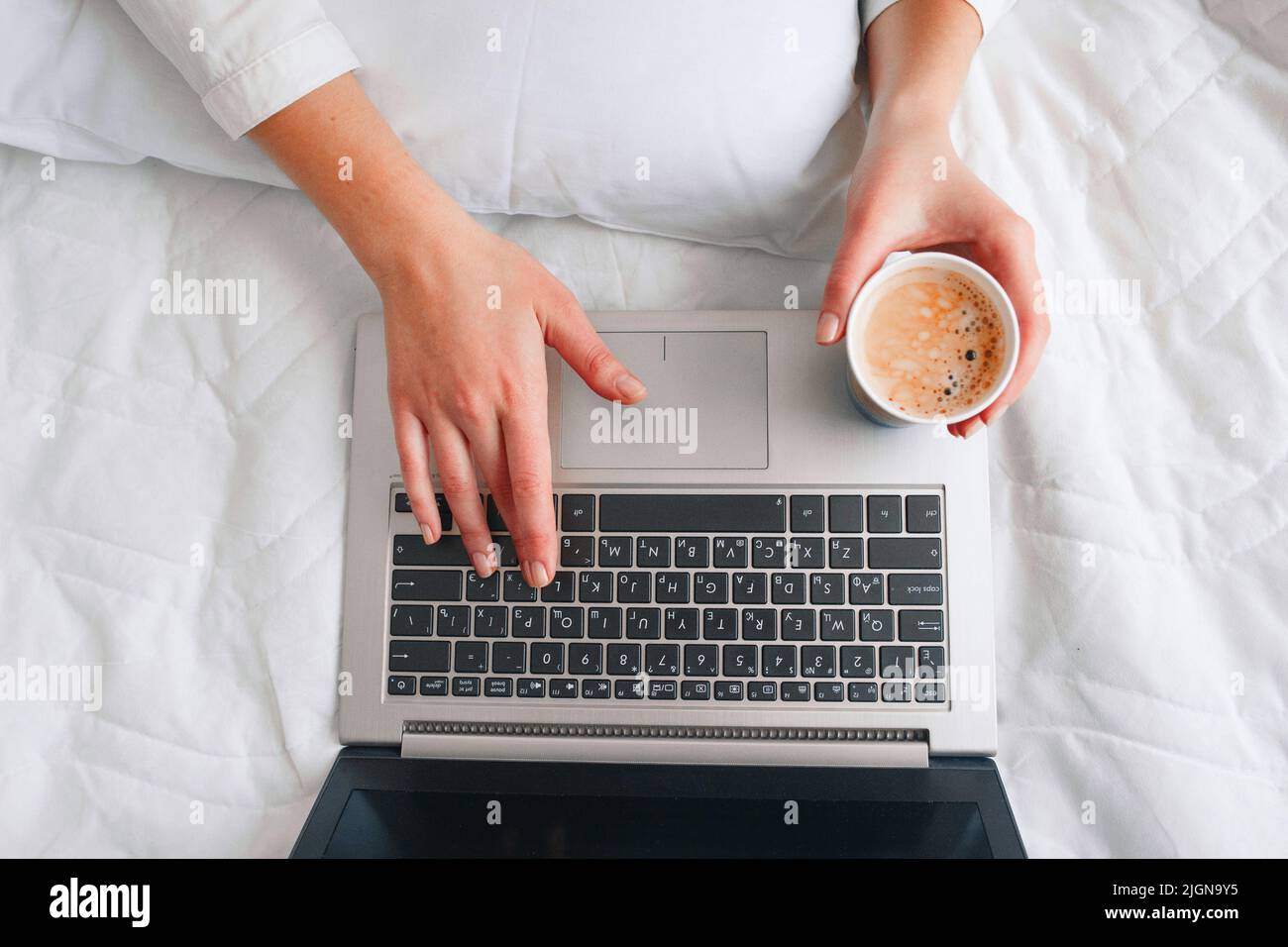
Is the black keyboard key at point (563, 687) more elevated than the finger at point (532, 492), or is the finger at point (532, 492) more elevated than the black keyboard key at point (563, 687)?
the finger at point (532, 492)

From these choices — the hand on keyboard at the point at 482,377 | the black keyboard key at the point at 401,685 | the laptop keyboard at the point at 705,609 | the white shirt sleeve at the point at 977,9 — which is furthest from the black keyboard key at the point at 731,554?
the white shirt sleeve at the point at 977,9

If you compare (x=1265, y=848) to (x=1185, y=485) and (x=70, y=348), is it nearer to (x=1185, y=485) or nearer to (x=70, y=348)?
(x=1185, y=485)

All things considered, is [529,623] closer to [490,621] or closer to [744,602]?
[490,621]

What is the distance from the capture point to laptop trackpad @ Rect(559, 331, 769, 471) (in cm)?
58

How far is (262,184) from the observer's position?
2.20 feet

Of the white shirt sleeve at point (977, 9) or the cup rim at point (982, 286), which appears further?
the white shirt sleeve at point (977, 9)

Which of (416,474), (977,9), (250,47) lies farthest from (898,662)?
(250,47)

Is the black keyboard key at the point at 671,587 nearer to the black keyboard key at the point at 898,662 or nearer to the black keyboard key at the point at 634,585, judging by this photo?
the black keyboard key at the point at 634,585

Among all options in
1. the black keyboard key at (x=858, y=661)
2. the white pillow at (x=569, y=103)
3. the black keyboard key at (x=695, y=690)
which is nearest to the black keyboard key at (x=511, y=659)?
the black keyboard key at (x=695, y=690)

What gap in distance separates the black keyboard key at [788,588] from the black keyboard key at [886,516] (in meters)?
0.06

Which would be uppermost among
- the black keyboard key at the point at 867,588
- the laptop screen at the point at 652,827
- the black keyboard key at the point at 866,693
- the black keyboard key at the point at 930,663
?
the black keyboard key at the point at 867,588

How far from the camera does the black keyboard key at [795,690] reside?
565mm

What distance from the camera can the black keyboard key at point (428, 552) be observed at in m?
0.59
